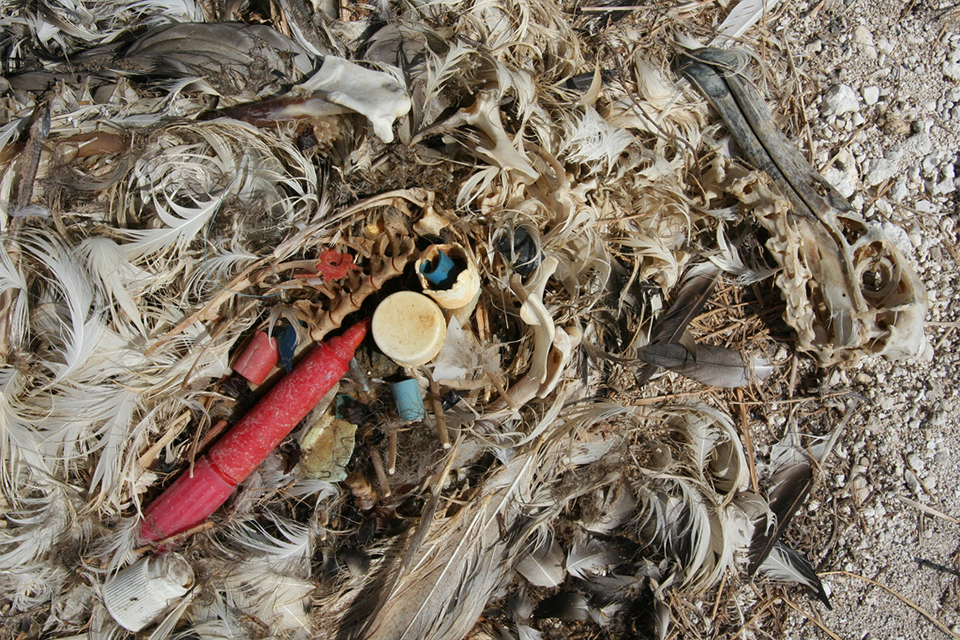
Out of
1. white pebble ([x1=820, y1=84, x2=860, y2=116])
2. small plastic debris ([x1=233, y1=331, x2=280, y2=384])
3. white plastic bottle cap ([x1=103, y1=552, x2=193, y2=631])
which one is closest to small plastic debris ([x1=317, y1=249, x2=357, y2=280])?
small plastic debris ([x1=233, y1=331, x2=280, y2=384])

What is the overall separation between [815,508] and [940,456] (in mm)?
474

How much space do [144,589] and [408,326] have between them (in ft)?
3.92

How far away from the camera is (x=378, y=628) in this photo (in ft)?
6.31

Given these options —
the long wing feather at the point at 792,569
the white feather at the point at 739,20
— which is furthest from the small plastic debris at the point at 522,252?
the long wing feather at the point at 792,569

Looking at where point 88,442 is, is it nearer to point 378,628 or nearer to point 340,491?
point 340,491

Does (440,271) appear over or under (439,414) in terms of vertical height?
over

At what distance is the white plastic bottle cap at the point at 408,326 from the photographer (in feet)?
5.81

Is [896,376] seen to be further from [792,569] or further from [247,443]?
[247,443]

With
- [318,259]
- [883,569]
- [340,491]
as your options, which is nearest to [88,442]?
[340,491]

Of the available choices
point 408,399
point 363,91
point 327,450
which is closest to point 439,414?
point 408,399

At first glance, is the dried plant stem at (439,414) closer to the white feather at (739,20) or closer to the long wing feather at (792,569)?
the long wing feather at (792,569)

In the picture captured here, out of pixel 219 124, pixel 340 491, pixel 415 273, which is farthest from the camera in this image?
pixel 340 491

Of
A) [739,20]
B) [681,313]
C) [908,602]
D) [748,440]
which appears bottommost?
[908,602]

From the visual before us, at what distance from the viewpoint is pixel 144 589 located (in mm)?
1774
